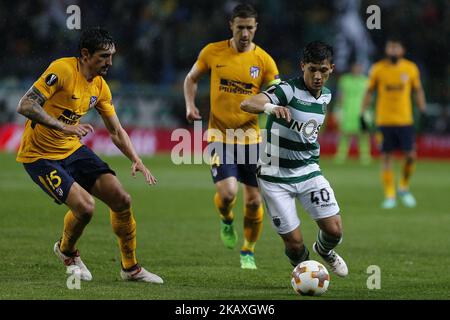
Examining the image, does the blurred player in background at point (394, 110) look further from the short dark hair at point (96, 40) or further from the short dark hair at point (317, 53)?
the short dark hair at point (96, 40)

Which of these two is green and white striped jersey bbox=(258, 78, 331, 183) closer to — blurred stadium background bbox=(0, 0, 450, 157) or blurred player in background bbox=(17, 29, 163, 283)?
blurred player in background bbox=(17, 29, 163, 283)

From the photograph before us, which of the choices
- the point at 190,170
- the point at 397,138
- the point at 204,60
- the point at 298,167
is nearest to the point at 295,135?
the point at 298,167

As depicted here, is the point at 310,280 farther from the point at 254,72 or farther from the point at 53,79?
the point at 254,72

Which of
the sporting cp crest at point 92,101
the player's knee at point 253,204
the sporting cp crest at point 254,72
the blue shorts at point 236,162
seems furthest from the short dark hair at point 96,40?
the player's knee at point 253,204

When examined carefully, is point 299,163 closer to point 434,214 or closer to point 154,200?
point 434,214

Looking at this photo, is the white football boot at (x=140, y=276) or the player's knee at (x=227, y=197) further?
the player's knee at (x=227, y=197)

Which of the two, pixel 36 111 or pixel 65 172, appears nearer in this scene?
pixel 36 111

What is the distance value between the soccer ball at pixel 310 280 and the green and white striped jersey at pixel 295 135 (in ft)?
3.19

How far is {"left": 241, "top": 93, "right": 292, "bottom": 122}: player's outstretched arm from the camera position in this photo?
8.23 meters

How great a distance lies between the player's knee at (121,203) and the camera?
888 centimetres

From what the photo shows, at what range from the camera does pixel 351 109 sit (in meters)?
26.9

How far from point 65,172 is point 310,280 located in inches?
92.8

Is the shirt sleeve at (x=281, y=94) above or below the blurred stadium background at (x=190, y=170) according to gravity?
above

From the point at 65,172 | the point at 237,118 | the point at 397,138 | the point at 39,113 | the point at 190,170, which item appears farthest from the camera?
the point at 190,170
